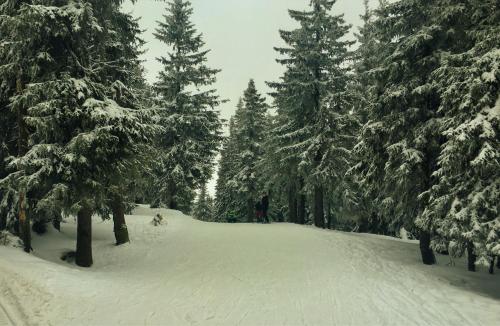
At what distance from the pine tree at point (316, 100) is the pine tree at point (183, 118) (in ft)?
20.0

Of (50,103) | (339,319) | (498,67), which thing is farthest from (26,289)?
(498,67)

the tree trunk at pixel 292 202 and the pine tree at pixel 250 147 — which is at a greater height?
the pine tree at pixel 250 147

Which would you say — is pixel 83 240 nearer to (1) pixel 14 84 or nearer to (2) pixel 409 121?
(1) pixel 14 84

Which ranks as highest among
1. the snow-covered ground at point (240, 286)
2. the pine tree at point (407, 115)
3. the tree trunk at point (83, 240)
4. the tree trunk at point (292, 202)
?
the pine tree at point (407, 115)

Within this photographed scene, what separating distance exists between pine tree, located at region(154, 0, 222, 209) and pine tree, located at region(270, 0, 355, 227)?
610 cm

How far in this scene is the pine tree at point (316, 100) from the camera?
22797 millimetres

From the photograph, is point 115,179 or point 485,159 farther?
point 115,179

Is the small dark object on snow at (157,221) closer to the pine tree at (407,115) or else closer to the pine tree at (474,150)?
the pine tree at (407,115)

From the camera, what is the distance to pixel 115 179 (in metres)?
12.7

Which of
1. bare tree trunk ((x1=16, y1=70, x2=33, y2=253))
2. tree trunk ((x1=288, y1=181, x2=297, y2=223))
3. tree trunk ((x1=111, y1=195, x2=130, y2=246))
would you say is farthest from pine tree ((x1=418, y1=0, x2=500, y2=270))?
tree trunk ((x1=288, y1=181, x2=297, y2=223))

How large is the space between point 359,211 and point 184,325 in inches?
809

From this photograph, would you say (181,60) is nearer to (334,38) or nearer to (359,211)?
(334,38)

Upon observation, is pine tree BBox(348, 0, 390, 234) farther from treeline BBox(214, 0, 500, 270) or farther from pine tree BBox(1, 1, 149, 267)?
pine tree BBox(1, 1, 149, 267)

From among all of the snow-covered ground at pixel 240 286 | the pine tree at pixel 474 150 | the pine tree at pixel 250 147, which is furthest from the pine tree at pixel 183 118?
the pine tree at pixel 474 150
